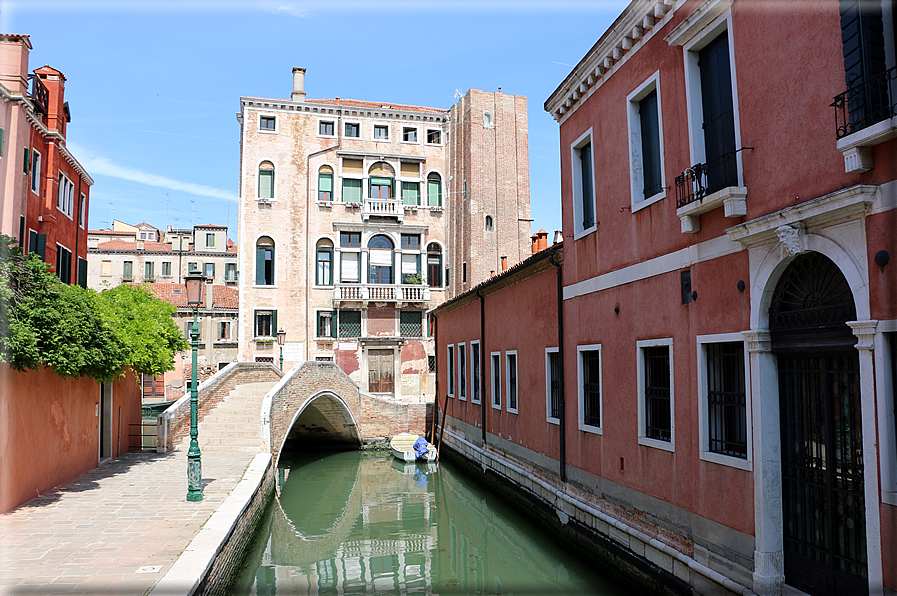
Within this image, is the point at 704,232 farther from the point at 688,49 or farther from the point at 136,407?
the point at 136,407

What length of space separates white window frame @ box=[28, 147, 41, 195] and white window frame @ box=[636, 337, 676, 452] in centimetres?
1287

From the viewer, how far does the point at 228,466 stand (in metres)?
12.7

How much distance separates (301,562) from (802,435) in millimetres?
7918

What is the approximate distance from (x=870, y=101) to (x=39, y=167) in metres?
15.5

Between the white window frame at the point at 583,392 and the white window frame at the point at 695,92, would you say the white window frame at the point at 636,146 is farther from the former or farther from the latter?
the white window frame at the point at 583,392

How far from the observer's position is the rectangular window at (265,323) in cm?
2783

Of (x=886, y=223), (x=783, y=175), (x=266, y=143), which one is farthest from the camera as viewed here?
(x=266, y=143)

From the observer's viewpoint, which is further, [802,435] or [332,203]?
[332,203]

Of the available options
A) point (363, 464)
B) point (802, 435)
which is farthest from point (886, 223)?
point (363, 464)

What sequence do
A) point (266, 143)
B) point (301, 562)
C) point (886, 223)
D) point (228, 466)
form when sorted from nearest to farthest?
point (886, 223) → point (301, 562) → point (228, 466) → point (266, 143)

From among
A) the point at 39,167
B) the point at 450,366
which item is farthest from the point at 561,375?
the point at 39,167

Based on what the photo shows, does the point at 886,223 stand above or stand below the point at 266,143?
below

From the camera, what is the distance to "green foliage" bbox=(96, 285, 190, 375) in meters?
12.7

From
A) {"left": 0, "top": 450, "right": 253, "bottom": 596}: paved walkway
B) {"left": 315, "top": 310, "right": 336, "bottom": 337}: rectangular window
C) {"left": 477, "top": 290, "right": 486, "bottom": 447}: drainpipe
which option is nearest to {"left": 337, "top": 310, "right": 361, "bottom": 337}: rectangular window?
{"left": 315, "top": 310, "right": 336, "bottom": 337}: rectangular window
